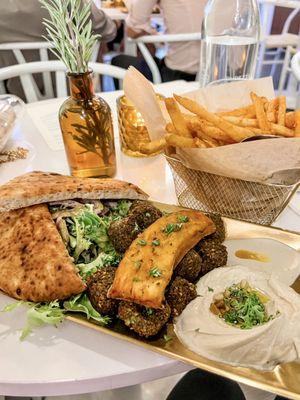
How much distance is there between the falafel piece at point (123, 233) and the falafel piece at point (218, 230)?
168mm

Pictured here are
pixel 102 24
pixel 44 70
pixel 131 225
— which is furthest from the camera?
pixel 102 24

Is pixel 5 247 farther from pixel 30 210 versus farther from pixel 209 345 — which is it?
pixel 209 345

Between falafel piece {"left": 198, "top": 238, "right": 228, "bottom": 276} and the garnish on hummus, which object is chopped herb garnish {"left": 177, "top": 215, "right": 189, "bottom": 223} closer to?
falafel piece {"left": 198, "top": 238, "right": 228, "bottom": 276}

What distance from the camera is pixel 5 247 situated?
775mm

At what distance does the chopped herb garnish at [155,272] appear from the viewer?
674mm

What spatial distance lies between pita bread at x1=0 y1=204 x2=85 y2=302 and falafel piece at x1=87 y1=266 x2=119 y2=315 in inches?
0.9

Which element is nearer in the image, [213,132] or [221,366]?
[221,366]

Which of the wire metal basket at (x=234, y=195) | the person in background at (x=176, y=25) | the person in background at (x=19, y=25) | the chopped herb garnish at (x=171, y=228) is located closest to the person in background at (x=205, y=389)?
the wire metal basket at (x=234, y=195)

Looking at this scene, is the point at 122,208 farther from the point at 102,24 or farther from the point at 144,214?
the point at 102,24

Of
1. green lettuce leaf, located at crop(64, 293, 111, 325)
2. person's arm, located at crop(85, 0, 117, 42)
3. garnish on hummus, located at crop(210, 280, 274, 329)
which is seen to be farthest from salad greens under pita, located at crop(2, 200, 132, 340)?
person's arm, located at crop(85, 0, 117, 42)

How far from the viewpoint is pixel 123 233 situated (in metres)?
0.80

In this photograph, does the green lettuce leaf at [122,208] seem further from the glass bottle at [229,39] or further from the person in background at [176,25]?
the person in background at [176,25]

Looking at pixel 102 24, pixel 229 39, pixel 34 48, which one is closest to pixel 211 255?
pixel 229 39

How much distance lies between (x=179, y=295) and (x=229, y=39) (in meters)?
1.31
